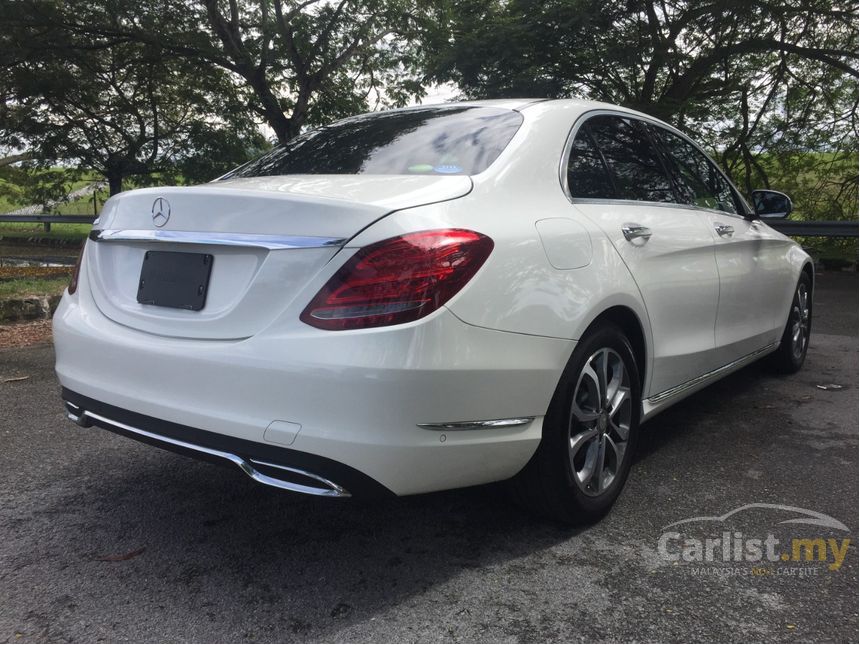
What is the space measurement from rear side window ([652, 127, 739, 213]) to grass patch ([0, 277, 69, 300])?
5.59 metres

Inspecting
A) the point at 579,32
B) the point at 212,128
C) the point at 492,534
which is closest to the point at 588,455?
the point at 492,534

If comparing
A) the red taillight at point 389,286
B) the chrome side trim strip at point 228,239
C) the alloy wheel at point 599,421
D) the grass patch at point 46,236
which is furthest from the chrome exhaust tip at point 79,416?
the grass patch at point 46,236

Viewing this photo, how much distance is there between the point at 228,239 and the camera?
2.13 m

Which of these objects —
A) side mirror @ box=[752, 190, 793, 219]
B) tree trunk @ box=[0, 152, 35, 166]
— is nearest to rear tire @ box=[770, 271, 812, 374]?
side mirror @ box=[752, 190, 793, 219]

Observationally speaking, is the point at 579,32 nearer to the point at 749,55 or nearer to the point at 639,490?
the point at 749,55

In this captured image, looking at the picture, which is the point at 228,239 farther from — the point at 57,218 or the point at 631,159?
the point at 57,218

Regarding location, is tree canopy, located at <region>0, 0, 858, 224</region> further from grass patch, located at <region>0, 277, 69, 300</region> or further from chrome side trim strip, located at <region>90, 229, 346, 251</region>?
chrome side trim strip, located at <region>90, 229, 346, 251</region>

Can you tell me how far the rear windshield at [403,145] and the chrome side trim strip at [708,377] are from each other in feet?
3.98

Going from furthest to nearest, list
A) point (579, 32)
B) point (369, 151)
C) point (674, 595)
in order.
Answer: point (579, 32) < point (369, 151) < point (674, 595)

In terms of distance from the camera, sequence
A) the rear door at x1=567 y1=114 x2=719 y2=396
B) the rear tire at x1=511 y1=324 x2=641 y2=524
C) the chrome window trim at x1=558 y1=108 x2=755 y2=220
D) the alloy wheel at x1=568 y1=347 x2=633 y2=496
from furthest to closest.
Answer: the rear door at x1=567 y1=114 x2=719 y2=396 → the chrome window trim at x1=558 y1=108 x2=755 y2=220 → the alloy wheel at x1=568 y1=347 x2=633 y2=496 → the rear tire at x1=511 y1=324 x2=641 y2=524

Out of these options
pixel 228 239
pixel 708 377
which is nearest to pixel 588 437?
pixel 708 377

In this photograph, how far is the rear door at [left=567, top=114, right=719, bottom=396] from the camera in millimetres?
2783

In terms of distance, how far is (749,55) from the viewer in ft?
42.0

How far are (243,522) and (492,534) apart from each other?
0.89 meters
